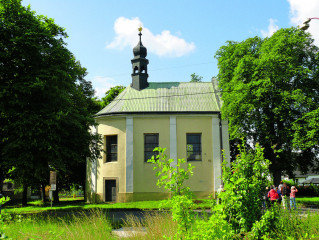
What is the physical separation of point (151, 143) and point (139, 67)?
7769 mm

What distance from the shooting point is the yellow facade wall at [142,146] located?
24484 mm

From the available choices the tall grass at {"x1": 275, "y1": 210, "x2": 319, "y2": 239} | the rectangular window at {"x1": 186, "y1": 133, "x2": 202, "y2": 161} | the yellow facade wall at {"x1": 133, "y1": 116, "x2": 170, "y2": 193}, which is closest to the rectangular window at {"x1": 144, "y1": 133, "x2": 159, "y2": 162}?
the yellow facade wall at {"x1": 133, "y1": 116, "x2": 170, "y2": 193}

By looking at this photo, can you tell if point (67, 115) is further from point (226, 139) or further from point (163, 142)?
point (226, 139)

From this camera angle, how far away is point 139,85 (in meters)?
28.8

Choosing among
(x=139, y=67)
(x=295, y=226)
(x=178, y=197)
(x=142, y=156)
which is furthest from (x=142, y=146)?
(x=178, y=197)

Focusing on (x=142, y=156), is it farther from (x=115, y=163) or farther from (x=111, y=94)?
(x=111, y=94)

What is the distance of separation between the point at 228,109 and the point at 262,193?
17.5m

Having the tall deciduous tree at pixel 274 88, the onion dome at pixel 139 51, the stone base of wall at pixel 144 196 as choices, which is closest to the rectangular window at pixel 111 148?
the stone base of wall at pixel 144 196

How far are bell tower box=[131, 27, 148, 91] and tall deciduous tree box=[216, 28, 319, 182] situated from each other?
7955 mm

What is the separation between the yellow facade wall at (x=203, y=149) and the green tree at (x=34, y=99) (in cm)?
1028

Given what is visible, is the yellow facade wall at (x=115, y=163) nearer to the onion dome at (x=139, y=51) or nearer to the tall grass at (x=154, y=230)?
the onion dome at (x=139, y=51)

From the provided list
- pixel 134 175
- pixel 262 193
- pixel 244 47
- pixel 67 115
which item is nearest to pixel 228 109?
pixel 244 47

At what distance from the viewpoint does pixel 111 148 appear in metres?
26.4

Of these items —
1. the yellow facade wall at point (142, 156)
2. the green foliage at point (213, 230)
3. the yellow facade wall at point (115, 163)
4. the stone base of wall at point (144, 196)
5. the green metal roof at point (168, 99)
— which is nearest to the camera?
the green foliage at point (213, 230)
